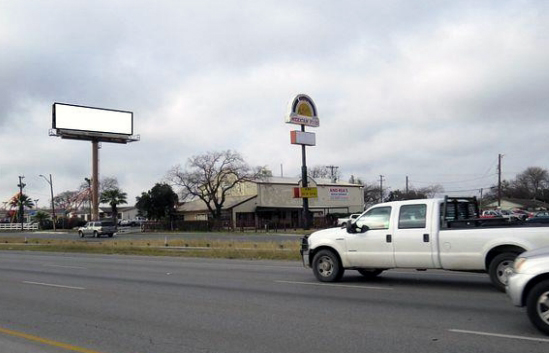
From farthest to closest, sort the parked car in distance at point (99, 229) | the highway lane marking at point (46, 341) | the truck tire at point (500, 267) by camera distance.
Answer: the parked car in distance at point (99, 229) → the truck tire at point (500, 267) → the highway lane marking at point (46, 341)

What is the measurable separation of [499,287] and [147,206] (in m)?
70.4

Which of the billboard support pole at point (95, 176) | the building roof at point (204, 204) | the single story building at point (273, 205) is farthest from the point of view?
the billboard support pole at point (95, 176)

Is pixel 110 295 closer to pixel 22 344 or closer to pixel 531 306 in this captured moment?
pixel 22 344

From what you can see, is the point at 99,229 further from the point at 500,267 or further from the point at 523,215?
the point at 500,267

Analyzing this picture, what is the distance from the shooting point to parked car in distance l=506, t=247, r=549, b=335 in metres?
6.84

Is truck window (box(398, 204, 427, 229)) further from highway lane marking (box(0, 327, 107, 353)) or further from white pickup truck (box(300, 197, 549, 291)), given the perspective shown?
highway lane marking (box(0, 327, 107, 353))

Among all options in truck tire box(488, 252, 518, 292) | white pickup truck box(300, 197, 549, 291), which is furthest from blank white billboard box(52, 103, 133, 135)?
truck tire box(488, 252, 518, 292)

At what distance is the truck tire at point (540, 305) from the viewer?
682cm

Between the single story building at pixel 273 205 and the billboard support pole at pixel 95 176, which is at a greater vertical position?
the billboard support pole at pixel 95 176

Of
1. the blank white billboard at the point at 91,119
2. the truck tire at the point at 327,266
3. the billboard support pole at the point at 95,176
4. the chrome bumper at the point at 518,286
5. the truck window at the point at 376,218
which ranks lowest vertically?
the truck tire at the point at 327,266

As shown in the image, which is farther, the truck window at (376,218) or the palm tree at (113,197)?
the palm tree at (113,197)

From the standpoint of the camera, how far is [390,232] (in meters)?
11.8

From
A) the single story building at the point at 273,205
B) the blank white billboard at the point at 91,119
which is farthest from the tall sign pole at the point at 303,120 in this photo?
the blank white billboard at the point at 91,119

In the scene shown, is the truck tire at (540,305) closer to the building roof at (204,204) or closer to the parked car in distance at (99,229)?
the parked car in distance at (99,229)
